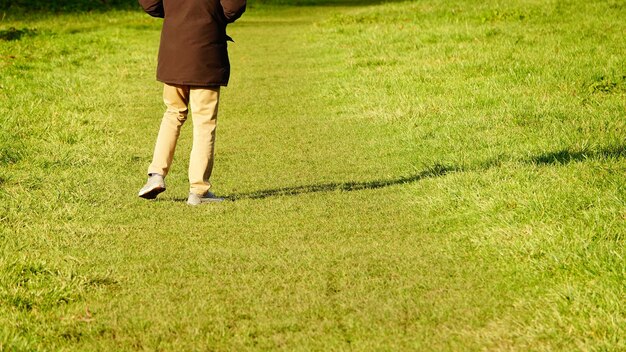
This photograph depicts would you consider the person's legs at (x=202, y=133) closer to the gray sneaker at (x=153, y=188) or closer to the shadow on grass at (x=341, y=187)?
the gray sneaker at (x=153, y=188)

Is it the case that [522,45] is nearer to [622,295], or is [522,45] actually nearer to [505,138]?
[505,138]

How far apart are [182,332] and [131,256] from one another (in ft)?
4.59

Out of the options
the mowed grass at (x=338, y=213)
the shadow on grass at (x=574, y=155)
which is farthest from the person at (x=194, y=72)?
the shadow on grass at (x=574, y=155)

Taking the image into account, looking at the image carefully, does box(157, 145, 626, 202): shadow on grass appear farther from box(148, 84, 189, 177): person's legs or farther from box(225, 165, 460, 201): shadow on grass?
box(148, 84, 189, 177): person's legs

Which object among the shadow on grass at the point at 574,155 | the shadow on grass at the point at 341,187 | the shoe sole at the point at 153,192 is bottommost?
the shadow on grass at the point at 341,187

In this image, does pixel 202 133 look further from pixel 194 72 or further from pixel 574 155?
pixel 574 155

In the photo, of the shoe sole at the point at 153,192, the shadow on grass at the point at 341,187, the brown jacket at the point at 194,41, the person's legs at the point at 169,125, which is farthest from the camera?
the shadow on grass at the point at 341,187

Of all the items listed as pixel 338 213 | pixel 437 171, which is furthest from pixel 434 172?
pixel 338 213

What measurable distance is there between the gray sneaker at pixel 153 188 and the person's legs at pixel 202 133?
22 centimetres

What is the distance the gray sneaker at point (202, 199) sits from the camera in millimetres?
7426

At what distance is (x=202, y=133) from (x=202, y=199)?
0.49 meters

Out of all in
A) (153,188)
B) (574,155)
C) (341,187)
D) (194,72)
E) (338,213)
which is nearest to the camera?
(338,213)

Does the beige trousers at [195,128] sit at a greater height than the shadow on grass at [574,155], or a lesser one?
greater

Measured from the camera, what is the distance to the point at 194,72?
23.7 feet
